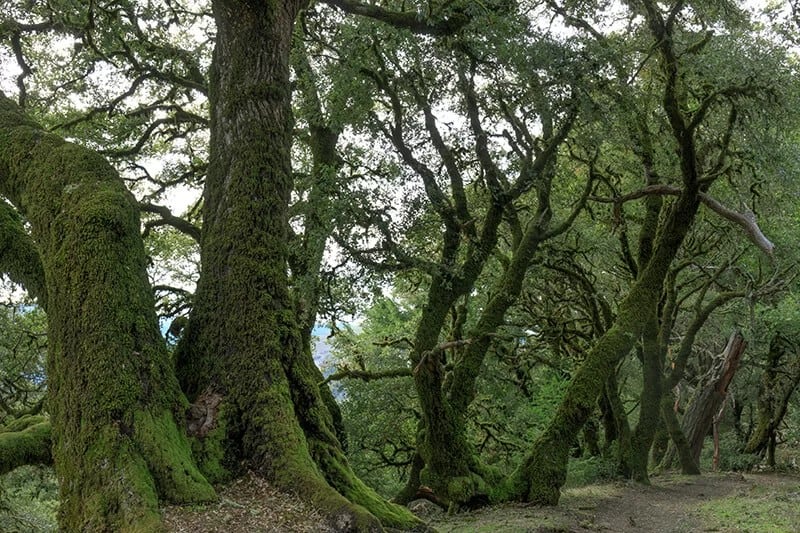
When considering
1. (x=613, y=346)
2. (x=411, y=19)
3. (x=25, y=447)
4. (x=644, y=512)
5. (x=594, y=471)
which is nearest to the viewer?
(x=25, y=447)

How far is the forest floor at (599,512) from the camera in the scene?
432cm

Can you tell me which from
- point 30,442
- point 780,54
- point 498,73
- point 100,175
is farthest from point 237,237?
point 780,54

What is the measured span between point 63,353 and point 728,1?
8.61m

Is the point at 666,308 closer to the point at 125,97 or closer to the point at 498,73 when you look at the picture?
the point at 498,73

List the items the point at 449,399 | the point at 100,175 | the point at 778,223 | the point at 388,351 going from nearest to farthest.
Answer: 1. the point at 100,175
2. the point at 449,399
3. the point at 778,223
4. the point at 388,351

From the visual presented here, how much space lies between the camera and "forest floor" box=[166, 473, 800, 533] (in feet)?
14.2

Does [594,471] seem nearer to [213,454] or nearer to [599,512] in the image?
[599,512]

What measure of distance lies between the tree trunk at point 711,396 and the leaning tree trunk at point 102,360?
15333 millimetres

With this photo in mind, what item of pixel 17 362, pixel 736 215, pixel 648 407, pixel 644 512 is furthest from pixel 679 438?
pixel 17 362

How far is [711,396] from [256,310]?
1484cm

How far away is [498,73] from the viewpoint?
879 centimetres

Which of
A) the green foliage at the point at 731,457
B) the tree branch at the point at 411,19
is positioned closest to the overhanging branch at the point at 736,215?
the tree branch at the point at 411,19

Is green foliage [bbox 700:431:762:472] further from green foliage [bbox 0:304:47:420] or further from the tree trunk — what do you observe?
green foliage [bbox 0:304:47:420]

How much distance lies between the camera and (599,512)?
10547 mm
